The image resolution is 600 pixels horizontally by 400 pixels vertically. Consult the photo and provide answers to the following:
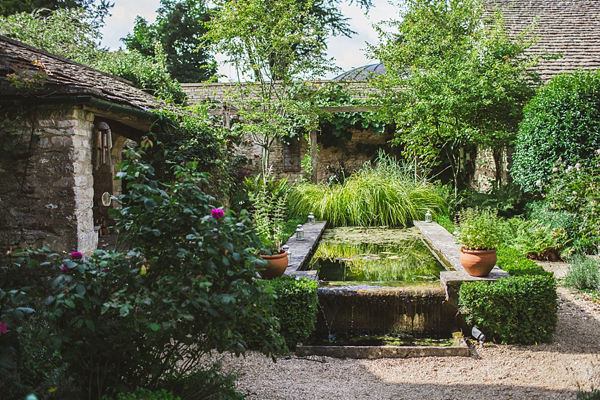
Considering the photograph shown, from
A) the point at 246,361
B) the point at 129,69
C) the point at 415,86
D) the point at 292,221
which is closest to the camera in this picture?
the point at 246,361

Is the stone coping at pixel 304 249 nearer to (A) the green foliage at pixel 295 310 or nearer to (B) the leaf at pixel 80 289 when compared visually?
(A) the green foliage at pixel 295 310

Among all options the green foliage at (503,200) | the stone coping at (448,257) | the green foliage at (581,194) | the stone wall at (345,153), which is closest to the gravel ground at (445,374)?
the stone coping at (448,257)

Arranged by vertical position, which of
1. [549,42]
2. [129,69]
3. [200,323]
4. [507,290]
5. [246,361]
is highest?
[549,42]

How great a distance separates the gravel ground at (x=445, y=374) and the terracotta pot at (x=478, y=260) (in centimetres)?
73

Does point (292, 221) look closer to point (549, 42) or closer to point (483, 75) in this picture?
point (483, 75)

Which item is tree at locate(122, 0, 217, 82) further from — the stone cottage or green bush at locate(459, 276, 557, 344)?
green bush at locate(459, 276, 557, 344)

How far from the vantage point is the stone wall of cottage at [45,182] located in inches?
183

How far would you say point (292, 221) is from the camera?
922cm

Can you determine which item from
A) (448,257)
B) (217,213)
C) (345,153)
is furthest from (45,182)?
(345,153)

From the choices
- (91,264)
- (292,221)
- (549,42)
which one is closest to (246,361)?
(91,264)

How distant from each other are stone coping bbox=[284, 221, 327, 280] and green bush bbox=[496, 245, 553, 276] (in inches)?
83.7

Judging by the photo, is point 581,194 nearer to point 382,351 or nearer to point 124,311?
point 382,351

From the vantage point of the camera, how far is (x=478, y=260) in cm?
464

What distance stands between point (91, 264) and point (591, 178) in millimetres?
6769
